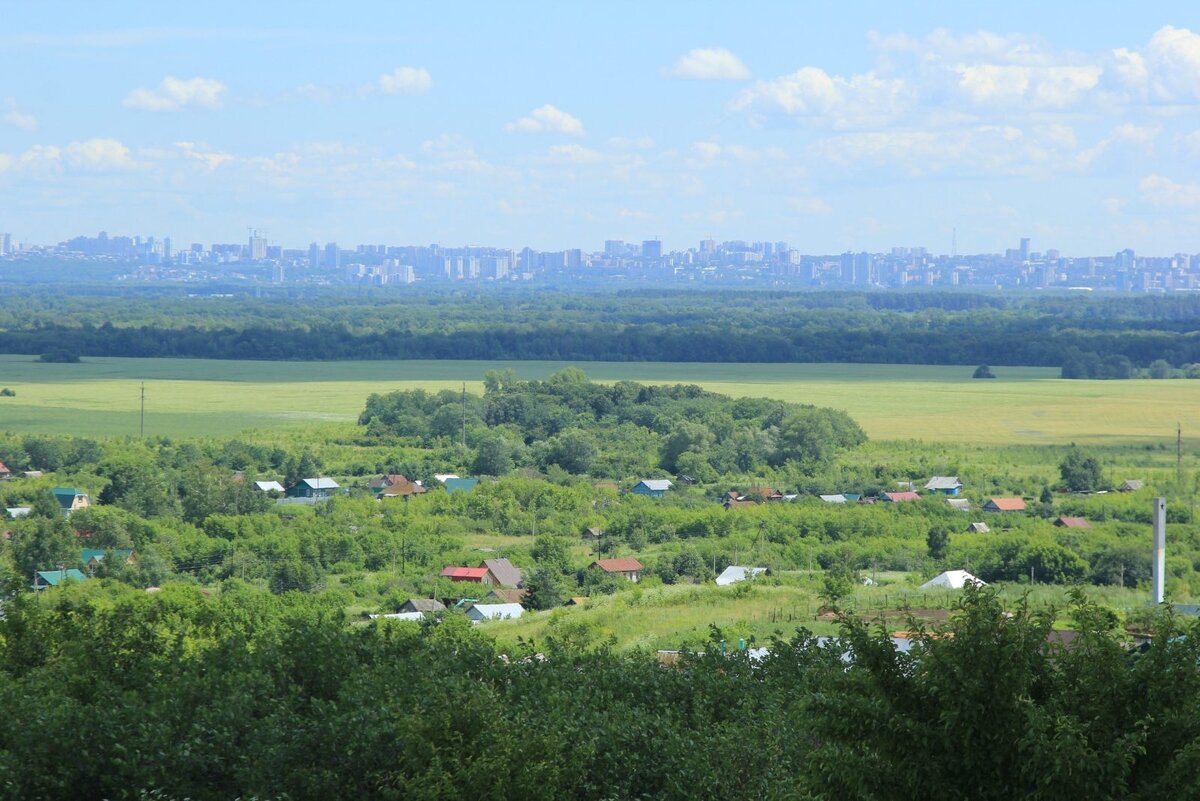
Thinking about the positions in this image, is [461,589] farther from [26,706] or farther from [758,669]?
[26,706]

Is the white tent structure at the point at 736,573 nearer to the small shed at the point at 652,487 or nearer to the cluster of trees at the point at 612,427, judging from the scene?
the small shed at the point at 652,487

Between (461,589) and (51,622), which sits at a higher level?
(51,622)

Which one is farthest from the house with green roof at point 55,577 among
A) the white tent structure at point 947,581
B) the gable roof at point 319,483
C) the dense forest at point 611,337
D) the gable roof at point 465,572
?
the dense forest at point 611,337

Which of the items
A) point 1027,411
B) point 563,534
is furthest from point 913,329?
point 563,534

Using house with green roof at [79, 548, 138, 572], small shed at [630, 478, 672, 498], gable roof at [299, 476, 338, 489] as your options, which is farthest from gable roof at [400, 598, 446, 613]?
small shed at [630, 478, 672, 498]

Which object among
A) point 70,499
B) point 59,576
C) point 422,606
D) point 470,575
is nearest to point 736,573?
point 470,575

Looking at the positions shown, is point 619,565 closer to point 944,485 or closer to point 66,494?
point 944,485

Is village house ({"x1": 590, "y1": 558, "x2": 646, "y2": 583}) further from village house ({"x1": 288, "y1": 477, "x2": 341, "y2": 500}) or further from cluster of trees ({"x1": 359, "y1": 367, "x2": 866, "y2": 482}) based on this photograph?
cluster of trees ({"x1": 359, "y1": 367, "x2": 866, "y2": 482})
